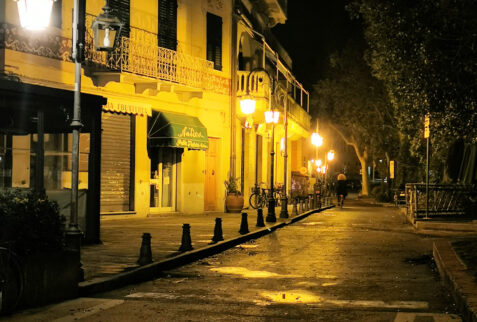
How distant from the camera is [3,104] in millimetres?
11766

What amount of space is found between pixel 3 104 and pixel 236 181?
1700cm

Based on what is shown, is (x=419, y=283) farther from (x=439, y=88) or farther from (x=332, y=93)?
(x=332, y=93)

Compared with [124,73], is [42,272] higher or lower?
lower

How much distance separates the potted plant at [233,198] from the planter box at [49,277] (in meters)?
17.9

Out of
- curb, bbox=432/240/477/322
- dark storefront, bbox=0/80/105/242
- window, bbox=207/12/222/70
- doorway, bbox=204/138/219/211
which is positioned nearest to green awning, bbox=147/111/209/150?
doorway, bbox=204/138/219/211

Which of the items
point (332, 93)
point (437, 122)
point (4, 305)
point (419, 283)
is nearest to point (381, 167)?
point (332, 93)

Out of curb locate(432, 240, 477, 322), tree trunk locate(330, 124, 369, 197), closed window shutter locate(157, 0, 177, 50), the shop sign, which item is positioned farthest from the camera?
tree trunk locate(330, 124, 369, 197)

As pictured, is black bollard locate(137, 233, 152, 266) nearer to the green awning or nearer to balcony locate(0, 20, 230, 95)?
balcony locate(0, 20, 230, 95)

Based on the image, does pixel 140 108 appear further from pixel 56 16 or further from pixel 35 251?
pixel 35 251

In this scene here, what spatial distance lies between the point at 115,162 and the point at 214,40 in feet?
25.2

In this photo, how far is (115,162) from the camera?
71.4 feet

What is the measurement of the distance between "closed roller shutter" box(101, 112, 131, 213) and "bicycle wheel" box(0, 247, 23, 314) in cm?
1343

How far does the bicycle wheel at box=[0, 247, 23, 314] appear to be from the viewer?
7660 millimetres

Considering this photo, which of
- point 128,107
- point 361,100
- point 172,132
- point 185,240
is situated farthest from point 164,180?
point 361,100
